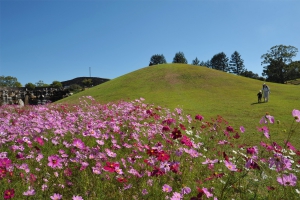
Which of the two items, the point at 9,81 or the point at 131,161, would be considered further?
the point at 9,81

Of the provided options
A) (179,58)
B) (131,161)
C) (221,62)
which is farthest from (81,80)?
(131,161)

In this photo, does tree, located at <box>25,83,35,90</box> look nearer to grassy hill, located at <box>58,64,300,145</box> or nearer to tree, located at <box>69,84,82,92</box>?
tree, located at <box>69,84,82,92</box>

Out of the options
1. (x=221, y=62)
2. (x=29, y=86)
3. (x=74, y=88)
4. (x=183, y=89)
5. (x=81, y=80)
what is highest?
(x=221, y=62)

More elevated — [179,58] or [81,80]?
[179,58]

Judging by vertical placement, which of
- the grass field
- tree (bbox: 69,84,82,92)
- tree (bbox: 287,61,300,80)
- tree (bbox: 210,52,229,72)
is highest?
tree (bbox: 210,52,229,72)

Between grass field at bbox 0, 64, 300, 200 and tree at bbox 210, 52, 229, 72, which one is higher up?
tree at bbox 210, 52, 229, 72

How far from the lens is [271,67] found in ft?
198

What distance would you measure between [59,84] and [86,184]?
74.4 meters

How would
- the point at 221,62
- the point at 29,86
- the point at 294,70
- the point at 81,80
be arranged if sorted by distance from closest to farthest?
1. the point at 294,70
2. the point at 29,86
3. the point at 81,80
4. the point at 221,62

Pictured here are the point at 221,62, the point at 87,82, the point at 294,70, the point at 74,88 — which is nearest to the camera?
the point at 74,88

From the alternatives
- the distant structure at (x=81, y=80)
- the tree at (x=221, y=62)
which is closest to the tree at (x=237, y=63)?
the tree at (x=221, y=62)

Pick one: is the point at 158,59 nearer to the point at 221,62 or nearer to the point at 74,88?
the point at 221,62

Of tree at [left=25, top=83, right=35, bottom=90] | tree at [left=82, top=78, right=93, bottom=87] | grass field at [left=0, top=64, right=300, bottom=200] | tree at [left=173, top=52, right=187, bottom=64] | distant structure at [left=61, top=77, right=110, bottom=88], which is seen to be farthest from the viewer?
tree at [left=173, top=52, right=187, bottom=64]

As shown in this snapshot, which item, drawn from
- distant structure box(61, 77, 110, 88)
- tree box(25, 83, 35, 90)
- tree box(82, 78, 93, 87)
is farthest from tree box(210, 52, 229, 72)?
tree box(25, 83, 35, 90)
